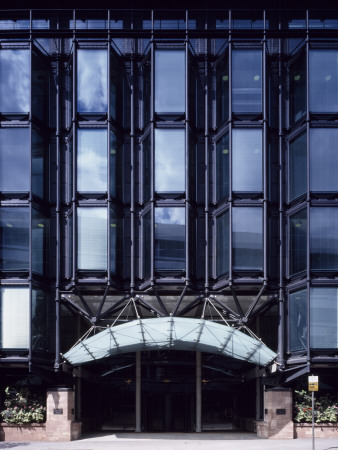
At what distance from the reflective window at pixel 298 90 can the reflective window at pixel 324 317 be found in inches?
374

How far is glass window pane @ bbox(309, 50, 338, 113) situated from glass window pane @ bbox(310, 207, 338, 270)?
5471mm

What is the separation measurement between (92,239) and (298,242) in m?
10.7

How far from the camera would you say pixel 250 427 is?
38.6 meters

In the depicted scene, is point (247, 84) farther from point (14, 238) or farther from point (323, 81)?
point (14, 238)

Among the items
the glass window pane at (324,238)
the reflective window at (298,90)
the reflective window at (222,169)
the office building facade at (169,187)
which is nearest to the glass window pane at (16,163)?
the office building facade at (169,187)

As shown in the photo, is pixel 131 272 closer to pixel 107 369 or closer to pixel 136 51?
pixel 107 369

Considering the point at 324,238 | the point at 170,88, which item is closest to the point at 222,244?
the point at 324,238

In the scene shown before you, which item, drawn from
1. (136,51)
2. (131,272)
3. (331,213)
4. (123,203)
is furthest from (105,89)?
(331,213)

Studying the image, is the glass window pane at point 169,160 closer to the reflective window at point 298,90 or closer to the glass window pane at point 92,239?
the glass window pane at point 92,239

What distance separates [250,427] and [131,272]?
11.5 m

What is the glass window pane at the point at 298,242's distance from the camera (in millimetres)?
34787

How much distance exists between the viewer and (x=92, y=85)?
120 feet

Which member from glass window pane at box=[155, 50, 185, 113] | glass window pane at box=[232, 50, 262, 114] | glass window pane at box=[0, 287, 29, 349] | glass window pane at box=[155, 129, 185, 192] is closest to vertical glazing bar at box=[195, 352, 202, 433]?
glass window pane at box=[0, 287, 29, 349]

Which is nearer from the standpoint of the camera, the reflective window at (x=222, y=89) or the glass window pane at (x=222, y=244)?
the glass window pane at (x=222, y=244)
